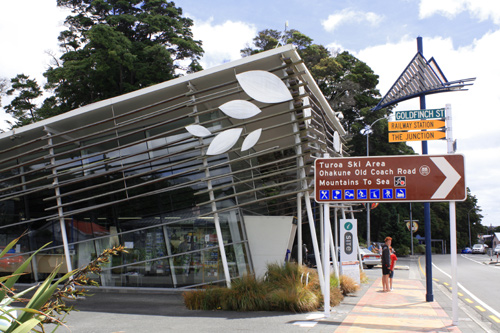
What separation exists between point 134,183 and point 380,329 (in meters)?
9.99

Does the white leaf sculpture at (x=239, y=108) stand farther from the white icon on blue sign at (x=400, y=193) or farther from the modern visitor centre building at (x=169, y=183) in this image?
the white icon on blue sign at (x=400, y=193)

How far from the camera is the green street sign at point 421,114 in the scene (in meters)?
13.0

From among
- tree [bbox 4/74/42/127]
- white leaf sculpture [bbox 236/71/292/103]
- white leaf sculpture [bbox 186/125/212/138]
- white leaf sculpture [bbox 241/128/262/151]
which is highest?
tree [bbox 4/74/42/127]

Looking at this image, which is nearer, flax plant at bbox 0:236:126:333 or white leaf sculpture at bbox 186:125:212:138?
flax plant at bbox 0:236:126:333

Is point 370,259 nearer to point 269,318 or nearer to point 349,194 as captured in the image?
point 349,194

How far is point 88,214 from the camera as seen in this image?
16.8 meters

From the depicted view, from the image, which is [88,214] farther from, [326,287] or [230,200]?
[326,287]

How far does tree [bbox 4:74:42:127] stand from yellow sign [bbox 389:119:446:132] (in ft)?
115

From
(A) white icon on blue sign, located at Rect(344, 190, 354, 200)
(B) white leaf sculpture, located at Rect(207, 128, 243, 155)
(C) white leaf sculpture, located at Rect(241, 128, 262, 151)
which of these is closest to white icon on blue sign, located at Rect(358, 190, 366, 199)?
(A) white icon on blue sign, located at Rect(344, 190, 354, 200)

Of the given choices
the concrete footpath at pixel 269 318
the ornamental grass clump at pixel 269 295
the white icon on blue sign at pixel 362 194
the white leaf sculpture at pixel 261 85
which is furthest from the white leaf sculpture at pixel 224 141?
the concrete footpath at pixel 269 318

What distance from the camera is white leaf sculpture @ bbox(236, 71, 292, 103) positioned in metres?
13.0

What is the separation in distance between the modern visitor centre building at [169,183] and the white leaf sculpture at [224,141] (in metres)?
0.03

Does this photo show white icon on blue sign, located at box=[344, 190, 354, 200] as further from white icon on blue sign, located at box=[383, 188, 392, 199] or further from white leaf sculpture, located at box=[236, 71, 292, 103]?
white leaf sculpture, located at box=[236, 71, 292, 103]


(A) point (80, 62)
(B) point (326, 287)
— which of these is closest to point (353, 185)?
(B) point (326, 287)
